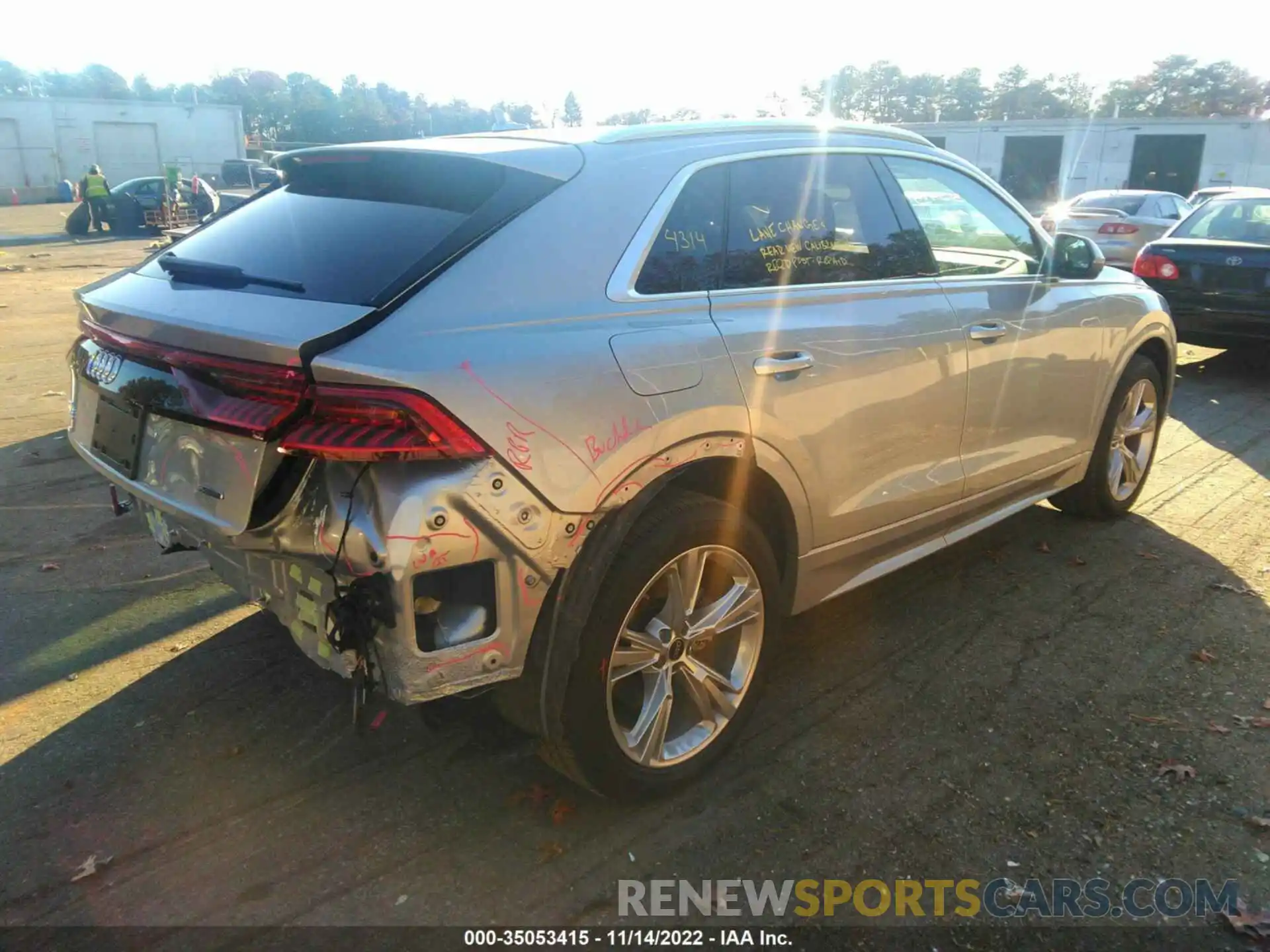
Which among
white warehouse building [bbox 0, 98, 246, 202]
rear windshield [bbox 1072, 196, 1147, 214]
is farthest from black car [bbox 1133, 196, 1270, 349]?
white warehouse building [bbox 0, 98, 246, 202]

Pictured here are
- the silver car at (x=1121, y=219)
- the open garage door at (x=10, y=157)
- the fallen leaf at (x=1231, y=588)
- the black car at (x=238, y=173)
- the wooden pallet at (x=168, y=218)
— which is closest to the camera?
the fallen leaf at (x=1231, y=588)

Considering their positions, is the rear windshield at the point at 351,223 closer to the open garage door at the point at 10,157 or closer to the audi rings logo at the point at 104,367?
the audi rings logo at the point at 104,367

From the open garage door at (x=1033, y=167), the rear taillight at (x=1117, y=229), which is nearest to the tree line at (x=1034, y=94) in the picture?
the open garage door at (x=1033, y=167)

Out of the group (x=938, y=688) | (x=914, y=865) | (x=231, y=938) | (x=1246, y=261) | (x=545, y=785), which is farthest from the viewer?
(x=1246, y=261)

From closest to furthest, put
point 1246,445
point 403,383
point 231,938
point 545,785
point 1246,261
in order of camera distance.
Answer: point 403,383 → point 231,938 → point 545,785 → point 1246,445 → point 1246,261

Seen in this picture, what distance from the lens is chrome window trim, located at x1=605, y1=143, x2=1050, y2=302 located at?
8.91ft

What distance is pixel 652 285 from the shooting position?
2781 millimetres

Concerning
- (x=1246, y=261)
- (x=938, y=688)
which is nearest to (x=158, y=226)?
(x=1246, y=261)

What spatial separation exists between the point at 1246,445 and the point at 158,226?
1002 inches

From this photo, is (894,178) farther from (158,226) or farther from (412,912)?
(158,226)

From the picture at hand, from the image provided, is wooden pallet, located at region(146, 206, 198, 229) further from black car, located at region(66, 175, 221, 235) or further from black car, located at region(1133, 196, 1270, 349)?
black car, located at region(1133, 196, 1270, 349)

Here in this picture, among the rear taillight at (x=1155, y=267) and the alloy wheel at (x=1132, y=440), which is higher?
the rear taillight at (x=1155, y=267)

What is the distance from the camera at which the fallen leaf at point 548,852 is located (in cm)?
268

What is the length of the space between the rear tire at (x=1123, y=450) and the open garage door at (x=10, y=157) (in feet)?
161
